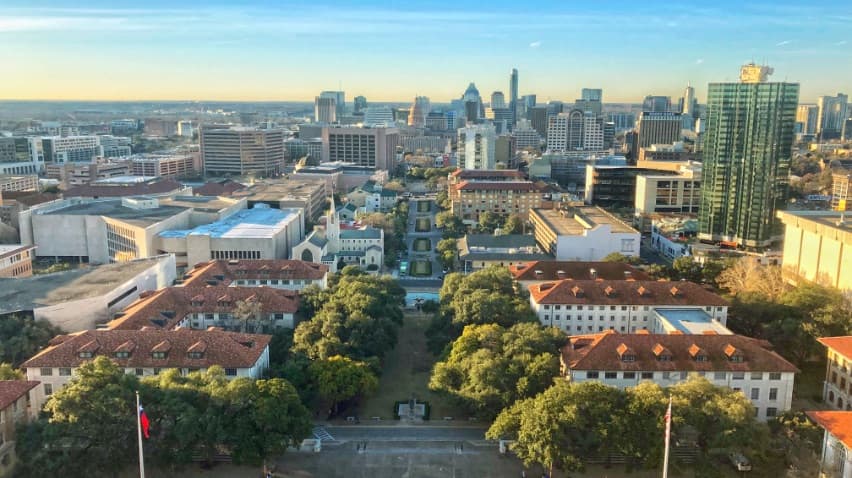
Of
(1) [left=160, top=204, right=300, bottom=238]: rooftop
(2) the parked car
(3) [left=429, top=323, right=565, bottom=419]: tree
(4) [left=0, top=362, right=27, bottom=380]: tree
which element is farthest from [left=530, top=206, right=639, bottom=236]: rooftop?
(4) [left=0, top=362, right=27, bottom=380]: tree

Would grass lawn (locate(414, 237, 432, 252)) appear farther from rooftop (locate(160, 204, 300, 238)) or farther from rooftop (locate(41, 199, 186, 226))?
rooftop (locate(41, 199, 186, 226))

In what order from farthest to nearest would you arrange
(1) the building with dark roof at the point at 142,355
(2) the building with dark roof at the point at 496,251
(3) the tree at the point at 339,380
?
(2) the building with dark roof at the point at 496,251, (3) the tree at the point at 339,380, (1) the building with dark roof at the point at 142,355

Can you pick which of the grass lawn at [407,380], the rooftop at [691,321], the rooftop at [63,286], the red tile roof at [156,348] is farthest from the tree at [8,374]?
the rooftop at [691,321]

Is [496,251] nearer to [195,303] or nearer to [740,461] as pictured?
[195,303]

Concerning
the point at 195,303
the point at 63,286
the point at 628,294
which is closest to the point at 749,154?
the point at 628,294

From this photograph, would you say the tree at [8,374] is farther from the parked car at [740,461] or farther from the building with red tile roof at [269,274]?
the parked car at [740,461]

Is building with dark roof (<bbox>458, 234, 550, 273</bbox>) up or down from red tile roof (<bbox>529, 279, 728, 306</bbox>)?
down
